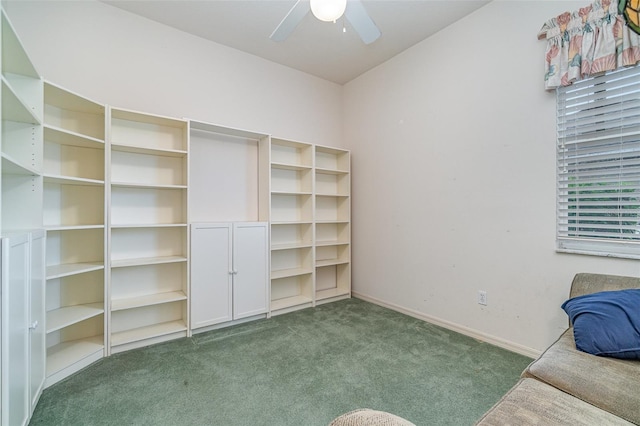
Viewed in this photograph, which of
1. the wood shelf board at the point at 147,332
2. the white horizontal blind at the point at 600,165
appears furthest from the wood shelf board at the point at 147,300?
the white horizontal blind at the point at 600,165

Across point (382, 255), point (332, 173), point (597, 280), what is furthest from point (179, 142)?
point (597, 280)

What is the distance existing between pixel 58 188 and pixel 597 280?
3.82 meters

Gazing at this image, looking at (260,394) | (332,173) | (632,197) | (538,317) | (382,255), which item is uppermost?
(332,173)

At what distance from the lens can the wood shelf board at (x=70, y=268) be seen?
2.03 metres

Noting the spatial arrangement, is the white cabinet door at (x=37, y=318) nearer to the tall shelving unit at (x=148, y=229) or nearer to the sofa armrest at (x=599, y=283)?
the tall shelving unit at (x=148, y=229)

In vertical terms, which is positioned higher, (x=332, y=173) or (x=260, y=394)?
(x=332, y=173)

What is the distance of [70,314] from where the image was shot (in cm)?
218

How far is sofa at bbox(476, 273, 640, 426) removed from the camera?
0.97 m

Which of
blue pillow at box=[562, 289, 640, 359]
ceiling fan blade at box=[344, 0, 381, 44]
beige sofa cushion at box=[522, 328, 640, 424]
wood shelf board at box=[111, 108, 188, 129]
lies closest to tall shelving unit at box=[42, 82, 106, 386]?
wood shelf board at box=[111, 108, 188, 129]

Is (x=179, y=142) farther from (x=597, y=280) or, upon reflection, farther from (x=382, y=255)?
(x=597, y=280)

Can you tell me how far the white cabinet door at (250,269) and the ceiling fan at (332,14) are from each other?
5.76ft

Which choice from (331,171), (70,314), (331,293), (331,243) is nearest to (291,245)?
(331,243)

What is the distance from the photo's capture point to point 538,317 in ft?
7.35

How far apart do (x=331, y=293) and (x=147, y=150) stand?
8.38 ft
